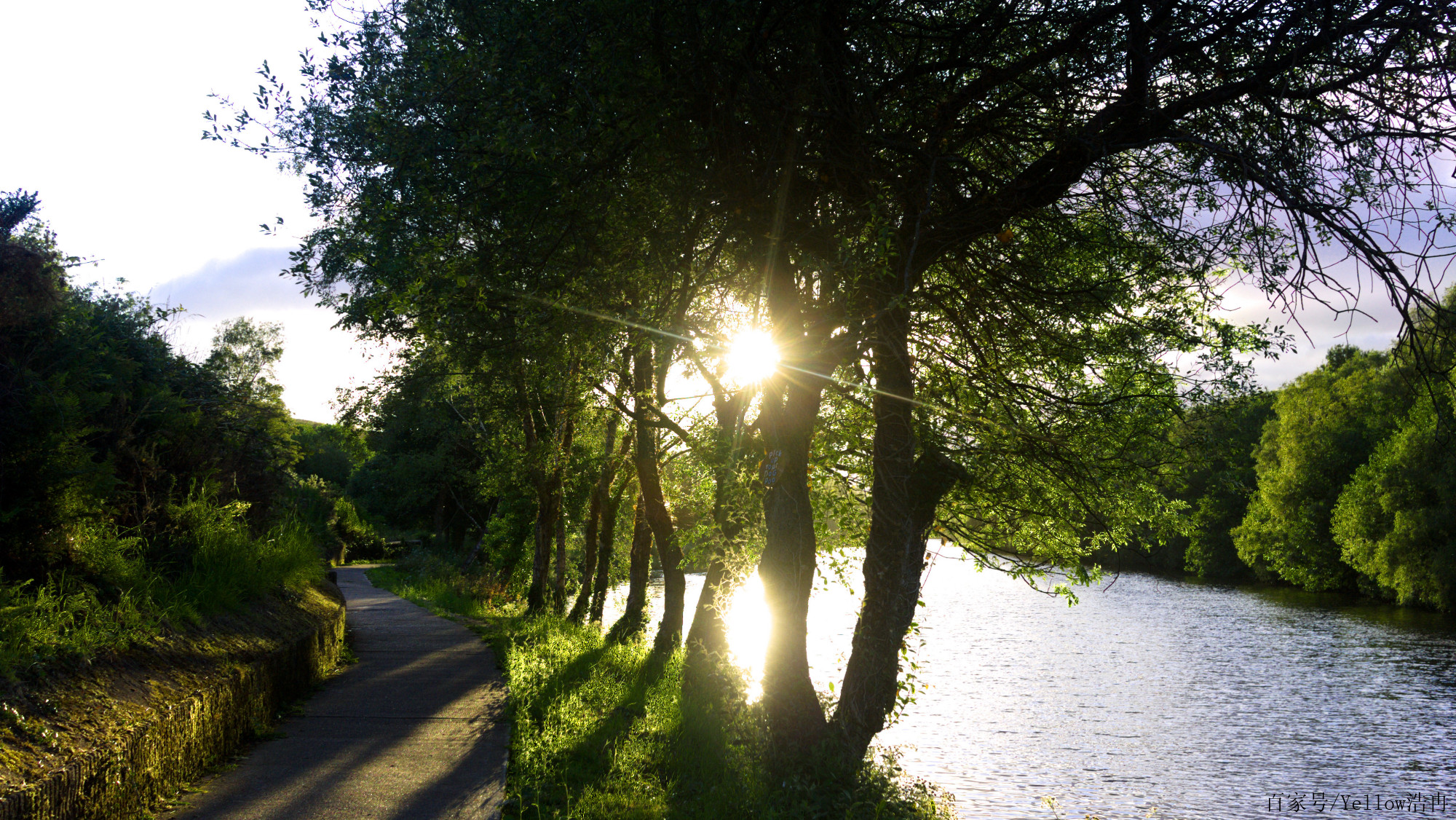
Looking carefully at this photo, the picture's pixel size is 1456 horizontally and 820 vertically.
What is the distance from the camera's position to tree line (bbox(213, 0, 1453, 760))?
6.32m

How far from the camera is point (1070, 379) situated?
9.45 meters

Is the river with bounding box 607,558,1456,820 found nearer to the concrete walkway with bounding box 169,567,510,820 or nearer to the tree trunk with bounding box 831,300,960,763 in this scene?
the tree trunk with bounding box 831,300,960,763

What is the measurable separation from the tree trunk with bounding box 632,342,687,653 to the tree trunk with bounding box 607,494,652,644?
956mm

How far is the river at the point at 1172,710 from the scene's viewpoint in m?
15.3

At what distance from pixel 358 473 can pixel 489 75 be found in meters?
54.4

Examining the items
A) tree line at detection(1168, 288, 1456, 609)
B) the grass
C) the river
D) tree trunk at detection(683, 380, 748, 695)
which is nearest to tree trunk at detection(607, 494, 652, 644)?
the river

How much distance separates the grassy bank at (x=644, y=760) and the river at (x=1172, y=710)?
1.65 m

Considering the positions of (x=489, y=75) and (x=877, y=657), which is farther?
(x=877, y=657)

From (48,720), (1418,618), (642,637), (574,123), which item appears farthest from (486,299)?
(1418,618)

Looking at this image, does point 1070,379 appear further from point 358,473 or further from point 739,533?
point 358,473

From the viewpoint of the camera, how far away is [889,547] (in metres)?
8.27

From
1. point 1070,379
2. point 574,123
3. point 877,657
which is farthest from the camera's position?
point 1070,379

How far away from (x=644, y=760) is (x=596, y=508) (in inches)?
568

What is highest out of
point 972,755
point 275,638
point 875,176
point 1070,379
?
point 875,176
